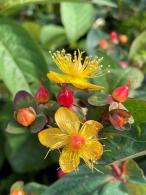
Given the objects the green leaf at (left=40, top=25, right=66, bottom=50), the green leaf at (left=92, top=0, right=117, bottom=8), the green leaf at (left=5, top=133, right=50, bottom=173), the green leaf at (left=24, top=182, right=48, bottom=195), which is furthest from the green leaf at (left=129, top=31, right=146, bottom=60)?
the green leaf at (left=24, top=182, right=48, bottom=195)

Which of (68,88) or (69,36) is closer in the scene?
(68,88)

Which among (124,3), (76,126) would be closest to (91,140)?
(76,126)

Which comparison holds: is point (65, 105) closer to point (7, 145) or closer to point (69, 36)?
point (7, 145)

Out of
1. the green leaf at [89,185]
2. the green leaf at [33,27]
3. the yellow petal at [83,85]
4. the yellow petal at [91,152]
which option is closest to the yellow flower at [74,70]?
the yellow petal at [83,85]

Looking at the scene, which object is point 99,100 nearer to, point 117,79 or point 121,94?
point 121,94

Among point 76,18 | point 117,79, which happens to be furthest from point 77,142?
point 76,18

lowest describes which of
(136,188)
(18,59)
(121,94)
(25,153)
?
(136,188)
